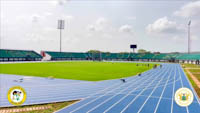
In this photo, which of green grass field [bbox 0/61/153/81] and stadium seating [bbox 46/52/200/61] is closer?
green grass field [bbox 0/61/153/81]

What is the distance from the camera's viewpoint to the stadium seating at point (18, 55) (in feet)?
181

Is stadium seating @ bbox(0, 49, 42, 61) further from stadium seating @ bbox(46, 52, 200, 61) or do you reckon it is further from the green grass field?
the green grass field

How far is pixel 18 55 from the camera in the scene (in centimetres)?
5988

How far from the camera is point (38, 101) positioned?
29.3ft

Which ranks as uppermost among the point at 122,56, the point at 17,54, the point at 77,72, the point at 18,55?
the point at 17,54

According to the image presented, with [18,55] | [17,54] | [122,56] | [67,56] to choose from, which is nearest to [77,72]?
[18,55]

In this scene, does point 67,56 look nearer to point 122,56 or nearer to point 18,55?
point 18,55

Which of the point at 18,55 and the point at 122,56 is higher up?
the point at 18,55

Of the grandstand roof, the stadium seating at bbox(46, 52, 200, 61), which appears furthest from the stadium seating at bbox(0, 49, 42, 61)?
the stadium seating at bbox(46, 52, 200, 61)

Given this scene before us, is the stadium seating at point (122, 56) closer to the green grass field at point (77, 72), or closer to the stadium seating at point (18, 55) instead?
the stadium seating at point (18, 55)

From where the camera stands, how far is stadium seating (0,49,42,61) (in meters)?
55.2

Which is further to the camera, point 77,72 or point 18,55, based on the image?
point 18,55

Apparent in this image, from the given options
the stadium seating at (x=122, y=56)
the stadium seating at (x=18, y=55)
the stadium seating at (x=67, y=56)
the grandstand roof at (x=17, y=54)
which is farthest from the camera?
the stadium seating at (x=67, y=56)

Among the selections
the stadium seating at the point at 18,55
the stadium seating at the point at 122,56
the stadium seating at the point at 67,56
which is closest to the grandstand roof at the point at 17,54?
the stadium seating at the point at 18,55
